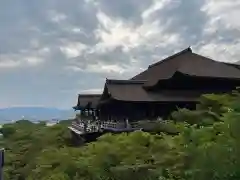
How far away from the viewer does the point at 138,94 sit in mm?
26078

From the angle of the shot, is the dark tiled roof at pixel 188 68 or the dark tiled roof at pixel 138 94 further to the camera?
the dark tiled roof at pixel 188 68

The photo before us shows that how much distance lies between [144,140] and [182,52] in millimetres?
16761

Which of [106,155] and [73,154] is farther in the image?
[73,154]

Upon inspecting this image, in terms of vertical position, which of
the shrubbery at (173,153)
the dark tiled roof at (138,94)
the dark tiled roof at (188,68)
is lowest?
the shrubbery at (173,153)

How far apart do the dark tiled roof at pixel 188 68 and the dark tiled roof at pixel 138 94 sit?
3.39 feet

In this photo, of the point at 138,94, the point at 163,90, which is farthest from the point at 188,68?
the point at 138,94

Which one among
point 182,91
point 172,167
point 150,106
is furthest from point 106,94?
point 172,167

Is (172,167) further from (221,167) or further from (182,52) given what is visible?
(182,52)

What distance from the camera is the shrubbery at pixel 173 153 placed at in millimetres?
8938

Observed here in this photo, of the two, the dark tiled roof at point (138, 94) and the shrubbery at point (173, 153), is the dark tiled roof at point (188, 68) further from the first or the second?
the shrubbery at point (173, 153)

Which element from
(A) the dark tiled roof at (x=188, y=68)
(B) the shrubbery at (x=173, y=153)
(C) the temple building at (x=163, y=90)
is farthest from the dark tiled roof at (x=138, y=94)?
(B) the shrubbery at (x=173, y=153)

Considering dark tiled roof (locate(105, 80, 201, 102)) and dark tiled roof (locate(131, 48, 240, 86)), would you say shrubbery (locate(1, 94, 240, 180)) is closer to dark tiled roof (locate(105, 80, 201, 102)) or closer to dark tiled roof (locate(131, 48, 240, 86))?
dark tiled roof (locate(105, 80, 201, 102))

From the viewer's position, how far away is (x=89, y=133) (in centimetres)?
2520

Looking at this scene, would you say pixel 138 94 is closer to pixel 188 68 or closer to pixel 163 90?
pixel 163 90
